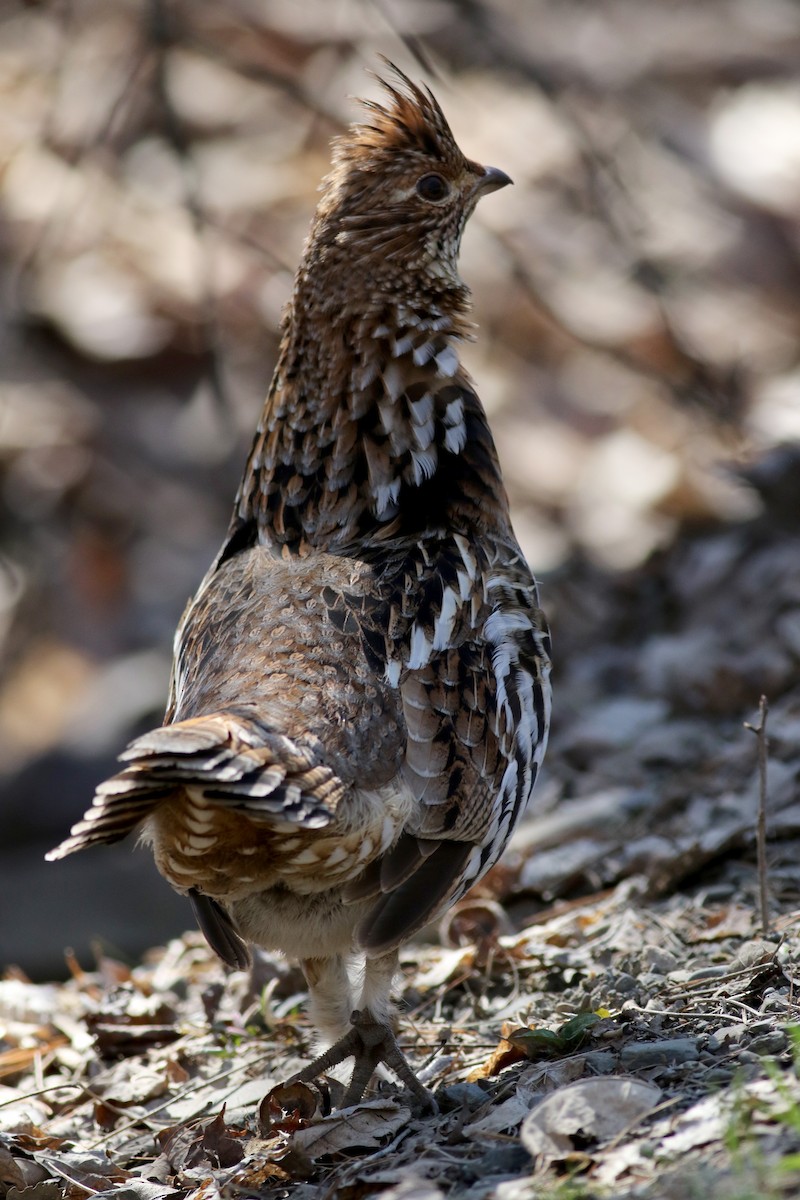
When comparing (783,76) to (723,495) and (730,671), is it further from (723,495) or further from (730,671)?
(730,671)

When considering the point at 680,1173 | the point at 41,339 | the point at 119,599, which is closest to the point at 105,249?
the point at 41,339

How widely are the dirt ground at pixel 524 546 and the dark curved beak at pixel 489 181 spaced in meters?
0.52

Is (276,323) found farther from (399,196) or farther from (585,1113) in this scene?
(585,1113)

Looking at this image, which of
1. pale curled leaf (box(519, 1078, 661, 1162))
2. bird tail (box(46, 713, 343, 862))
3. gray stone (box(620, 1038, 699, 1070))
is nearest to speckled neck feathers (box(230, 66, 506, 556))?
bird tail (box(46, 713, 343, 862))

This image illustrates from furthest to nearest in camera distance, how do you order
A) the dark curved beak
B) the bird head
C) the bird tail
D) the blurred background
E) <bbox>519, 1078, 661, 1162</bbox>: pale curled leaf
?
the blurred background
the dark curved beak
the bird head
the bird tail
<bbox>519, 1078, 661, 1162</bbox>: pale curled leaf

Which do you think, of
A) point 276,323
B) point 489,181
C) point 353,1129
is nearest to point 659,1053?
point 353,1129

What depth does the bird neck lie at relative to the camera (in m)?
4.23

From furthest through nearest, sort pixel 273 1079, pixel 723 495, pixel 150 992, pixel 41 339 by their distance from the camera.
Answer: pixel 41 339
pixel 723 495
pixel 150 992
pixel 273 1079

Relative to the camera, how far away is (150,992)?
509cm

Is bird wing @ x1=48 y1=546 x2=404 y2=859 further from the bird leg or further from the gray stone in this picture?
the gray stone

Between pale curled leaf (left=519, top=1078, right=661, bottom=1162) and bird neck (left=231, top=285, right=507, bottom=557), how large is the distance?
5.55 ft

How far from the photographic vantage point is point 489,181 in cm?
473

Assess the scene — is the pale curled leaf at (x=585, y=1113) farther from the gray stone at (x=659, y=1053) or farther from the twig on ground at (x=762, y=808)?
the twig on ground at (x=762, y=808)

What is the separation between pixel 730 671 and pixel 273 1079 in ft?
9.57
